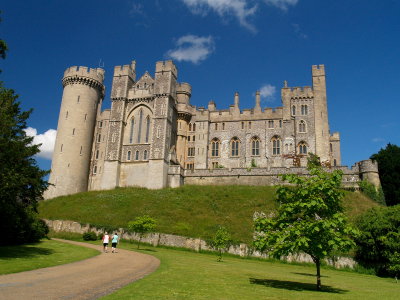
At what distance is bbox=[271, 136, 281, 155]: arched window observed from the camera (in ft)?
192

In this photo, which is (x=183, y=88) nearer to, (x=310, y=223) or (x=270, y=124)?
(x=270, y=124)

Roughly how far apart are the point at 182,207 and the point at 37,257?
2281 centimetres

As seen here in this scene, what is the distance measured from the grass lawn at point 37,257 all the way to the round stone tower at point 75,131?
3060 centimetres

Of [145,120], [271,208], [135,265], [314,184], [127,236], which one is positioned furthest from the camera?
[145,120]

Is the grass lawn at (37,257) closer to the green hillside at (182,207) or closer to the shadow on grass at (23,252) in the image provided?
the shadow on grass at (23,252)

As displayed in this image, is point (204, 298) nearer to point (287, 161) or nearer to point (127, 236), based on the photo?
point (127, 236)

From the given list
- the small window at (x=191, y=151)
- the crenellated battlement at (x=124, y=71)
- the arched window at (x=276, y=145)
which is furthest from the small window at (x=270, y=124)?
the crenellated battlement at (x=124, y=71)

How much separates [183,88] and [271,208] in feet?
102

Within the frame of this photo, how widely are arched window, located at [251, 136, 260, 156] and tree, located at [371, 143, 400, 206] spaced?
1790 centimetres

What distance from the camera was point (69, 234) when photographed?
3631 cm

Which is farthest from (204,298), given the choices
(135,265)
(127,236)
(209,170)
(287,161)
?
(287,161)

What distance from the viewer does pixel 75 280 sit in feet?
45.9

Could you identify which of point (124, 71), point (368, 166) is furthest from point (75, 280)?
point (124, 71)

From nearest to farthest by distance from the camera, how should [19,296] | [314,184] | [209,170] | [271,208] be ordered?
[19,296]
[314,184]
[271,208]
[209,170]
